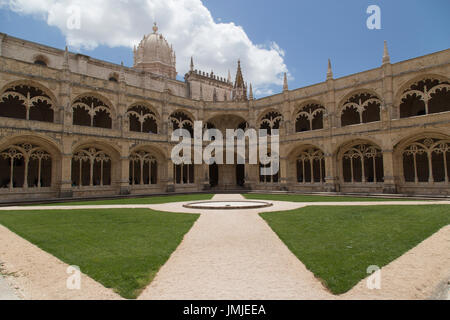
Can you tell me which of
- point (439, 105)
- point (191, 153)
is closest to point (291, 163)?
point (191, 153)

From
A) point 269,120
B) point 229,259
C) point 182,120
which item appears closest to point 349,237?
point 229,259

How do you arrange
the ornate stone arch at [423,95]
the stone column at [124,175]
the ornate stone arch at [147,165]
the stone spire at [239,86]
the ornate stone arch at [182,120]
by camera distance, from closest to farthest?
the ornate stone arch at [423,95] → the stone column at [124,175] → the ornate stone arch at [147,165] → the ornate stone arch at [182,120] → the stone spire at [239,86]

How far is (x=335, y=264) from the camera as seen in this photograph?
5391 mm

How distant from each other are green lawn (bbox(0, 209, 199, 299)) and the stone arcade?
12.7m

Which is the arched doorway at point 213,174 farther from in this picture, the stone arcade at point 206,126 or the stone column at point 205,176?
the stone column at point 205,176

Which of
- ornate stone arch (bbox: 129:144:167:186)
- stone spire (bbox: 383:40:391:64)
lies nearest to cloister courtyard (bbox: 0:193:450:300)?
ornate stone arch (bbox: 129:144:167:186)

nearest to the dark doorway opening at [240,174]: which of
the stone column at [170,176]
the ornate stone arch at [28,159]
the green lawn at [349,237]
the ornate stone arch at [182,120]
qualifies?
the ornate stone arch at [182,120]

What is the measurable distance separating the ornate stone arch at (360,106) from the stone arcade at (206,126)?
93 millimetres

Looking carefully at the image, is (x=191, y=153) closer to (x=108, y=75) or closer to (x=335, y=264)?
(x=108, y=75)

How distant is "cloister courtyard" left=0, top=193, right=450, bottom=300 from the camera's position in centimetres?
436

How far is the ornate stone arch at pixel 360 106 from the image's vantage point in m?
24.7

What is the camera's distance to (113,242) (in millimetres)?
7254

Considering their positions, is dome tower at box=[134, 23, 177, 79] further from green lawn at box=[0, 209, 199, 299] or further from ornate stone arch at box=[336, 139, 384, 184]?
green lawn at box=[0, 209, 199, 299]

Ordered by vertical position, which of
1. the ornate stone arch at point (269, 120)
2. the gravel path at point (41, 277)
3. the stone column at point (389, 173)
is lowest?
the gravel path at point (41, 277)
